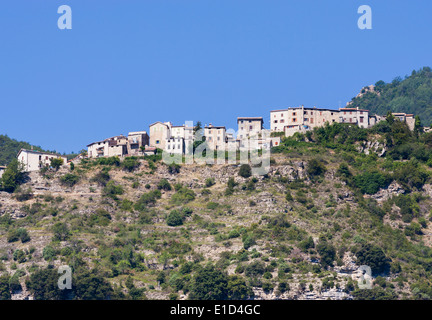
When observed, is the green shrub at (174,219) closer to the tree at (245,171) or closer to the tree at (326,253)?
the tree at (245,171)

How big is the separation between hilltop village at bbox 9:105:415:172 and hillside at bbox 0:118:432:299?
3106 millimetres

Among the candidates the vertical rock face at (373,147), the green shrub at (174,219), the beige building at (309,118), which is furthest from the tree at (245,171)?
the vertical rock face at (373,147)

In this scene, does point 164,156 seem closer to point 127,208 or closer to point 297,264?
point 127,208

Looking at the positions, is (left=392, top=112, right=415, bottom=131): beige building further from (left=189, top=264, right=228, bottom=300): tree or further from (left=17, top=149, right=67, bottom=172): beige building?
(left=17, top=149, right=67, bottom=172): beige building

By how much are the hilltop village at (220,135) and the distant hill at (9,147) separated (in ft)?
121

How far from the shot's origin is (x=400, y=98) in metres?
185

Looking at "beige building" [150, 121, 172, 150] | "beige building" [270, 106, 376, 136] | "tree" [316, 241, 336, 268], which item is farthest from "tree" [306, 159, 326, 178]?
"beige building" [150, 121, 172, 150]

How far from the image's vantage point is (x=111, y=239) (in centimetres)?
8481

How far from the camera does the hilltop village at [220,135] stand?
102m

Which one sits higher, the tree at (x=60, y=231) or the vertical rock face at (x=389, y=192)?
the vertical rock face at (x=389, y=192)

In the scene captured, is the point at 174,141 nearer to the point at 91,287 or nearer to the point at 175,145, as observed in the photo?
the point at 175,145

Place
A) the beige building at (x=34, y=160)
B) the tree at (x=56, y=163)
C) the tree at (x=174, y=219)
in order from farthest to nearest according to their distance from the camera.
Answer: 1. the beige building at (x=34, y=160)
2. the tree at (x=56, y=163)
3. the tree at (x=174, y=219)

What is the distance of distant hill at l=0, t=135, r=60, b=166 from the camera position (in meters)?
140

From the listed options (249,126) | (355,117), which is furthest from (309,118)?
(249,126)
